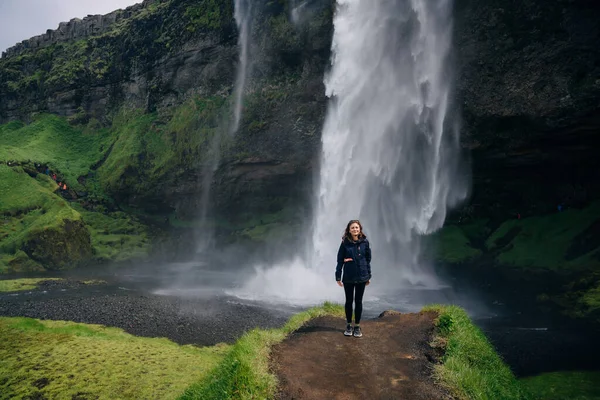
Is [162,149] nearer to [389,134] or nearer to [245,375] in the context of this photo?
[389,134]

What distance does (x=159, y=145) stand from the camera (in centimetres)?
5759

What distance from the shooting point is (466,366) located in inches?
296

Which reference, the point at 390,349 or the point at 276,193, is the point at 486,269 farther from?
the point at 390,349

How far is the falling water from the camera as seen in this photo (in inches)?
2002

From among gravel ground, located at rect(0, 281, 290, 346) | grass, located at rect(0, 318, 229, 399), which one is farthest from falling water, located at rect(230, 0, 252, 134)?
grass, located at rect(0, 318, 229, 399)

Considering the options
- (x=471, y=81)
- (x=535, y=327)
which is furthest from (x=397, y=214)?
(x=535, y=327)

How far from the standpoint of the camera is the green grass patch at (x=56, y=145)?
5841 centimetres

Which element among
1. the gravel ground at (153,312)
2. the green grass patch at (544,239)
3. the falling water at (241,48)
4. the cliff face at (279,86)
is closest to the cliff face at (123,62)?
the cliff face at (279,86)

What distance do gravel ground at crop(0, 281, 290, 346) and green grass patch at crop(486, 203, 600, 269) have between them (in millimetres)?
23851

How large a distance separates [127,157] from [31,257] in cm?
2287

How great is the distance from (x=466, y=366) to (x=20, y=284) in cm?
3353

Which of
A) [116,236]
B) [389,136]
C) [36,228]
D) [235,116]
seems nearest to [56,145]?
[116,236]

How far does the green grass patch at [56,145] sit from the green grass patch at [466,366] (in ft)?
196

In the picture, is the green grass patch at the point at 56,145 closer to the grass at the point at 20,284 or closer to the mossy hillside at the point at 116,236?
the mossy hillside at the point at 116,236
